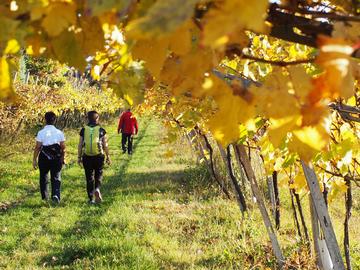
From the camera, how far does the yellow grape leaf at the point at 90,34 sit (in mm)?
→ 762

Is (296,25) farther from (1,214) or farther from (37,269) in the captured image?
(1,214)

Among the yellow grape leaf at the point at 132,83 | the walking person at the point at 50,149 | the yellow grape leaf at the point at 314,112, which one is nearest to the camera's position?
the yellow grape leaf at the point at 314,112

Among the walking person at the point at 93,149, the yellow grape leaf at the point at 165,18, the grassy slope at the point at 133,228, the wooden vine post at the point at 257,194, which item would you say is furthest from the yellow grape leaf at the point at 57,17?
the walking person at the point at 93,149

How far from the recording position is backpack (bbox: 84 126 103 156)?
18.9 feet

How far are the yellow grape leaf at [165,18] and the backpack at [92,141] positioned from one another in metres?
5.38

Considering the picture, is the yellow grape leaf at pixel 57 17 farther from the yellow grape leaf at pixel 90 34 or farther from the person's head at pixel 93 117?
the person's head at pixel 93 117

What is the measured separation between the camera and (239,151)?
3.18 m

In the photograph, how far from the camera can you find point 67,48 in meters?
0.76

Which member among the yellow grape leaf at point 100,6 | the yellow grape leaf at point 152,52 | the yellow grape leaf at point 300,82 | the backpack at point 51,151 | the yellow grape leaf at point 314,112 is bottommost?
the backpack at point 51,151

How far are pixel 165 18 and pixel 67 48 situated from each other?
34cm

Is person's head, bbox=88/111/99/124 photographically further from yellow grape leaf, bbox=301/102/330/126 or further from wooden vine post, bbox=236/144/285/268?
yellow grape leaf, bbox=301/102/330/126

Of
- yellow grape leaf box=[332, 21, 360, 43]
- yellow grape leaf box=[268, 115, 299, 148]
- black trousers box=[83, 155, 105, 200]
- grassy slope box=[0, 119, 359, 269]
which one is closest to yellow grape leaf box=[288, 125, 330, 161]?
yellow grape leaf box=[268, 115, 299, 148]

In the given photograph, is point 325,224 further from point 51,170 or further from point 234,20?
point 51,170

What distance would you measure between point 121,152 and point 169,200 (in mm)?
6411
